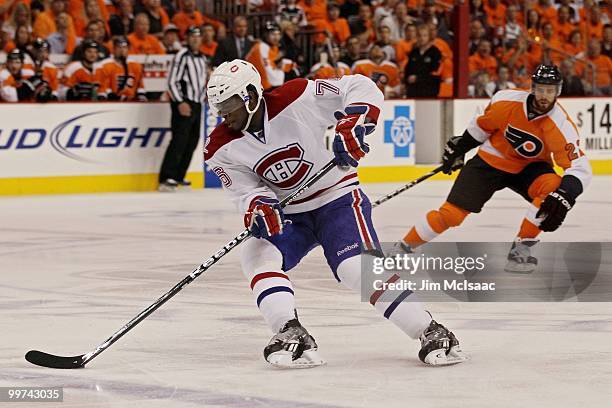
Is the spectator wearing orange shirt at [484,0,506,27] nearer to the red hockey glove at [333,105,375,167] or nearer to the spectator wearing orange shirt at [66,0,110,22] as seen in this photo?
the spectator wearing orange shirt at [66,0,110,22]

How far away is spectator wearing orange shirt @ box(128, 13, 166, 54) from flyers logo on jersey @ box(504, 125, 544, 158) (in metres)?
6.37

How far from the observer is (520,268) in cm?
737

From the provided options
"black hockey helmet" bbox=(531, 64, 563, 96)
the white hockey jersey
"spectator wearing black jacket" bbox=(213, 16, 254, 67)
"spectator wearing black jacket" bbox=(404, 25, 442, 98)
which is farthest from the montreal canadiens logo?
"spectator wearing black jacket" bbox=(404, 25, 442, 98)

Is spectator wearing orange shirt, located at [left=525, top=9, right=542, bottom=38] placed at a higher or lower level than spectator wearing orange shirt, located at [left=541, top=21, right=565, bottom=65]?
higher

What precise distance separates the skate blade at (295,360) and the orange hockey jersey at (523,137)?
2855 mm

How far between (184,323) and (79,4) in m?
7.88

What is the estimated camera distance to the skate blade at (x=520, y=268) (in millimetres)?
7352

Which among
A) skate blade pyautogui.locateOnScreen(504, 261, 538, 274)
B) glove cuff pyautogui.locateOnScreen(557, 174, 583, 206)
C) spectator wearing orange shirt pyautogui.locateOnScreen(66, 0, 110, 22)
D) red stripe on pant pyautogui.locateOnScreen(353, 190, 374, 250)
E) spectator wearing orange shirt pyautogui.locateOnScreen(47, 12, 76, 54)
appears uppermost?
red stripe on pant pyautogui.locateOnScreen(353, 190, 374, 250)

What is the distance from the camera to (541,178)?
735 cm

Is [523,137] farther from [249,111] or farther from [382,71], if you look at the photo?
[382,71]

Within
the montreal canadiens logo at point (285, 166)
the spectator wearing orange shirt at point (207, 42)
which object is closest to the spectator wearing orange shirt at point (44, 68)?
the spectator wearing orange shirt at point (207, 42)

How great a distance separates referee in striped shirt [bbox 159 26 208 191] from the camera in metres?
12.6

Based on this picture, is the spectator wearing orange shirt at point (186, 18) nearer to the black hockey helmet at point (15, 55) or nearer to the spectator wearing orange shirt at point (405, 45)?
the spectator wearing orange shirt at point (405, 45)

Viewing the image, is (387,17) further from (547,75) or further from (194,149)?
(547,75)
